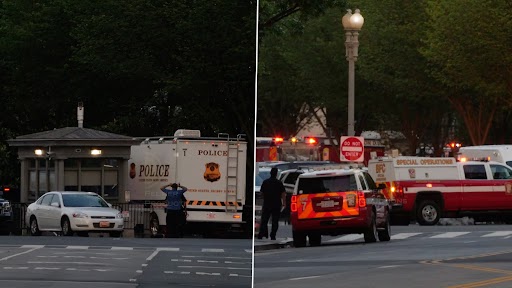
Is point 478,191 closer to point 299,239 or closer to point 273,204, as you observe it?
point 273,204

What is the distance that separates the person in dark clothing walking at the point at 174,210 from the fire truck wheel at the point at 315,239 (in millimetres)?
1550

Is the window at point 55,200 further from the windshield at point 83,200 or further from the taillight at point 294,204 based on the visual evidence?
the taillight at point 294,204

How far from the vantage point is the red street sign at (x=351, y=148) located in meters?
8.97

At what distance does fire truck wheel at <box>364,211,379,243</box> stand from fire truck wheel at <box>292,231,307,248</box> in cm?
→ 46

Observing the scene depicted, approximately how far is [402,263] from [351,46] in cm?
129

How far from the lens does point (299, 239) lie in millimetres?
10648

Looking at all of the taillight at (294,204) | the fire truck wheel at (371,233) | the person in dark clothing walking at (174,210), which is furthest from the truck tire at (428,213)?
the person in dark clothing walking at (174,210)

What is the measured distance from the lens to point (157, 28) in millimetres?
8289

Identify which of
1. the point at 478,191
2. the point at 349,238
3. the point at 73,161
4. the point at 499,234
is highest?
the point at 73,161

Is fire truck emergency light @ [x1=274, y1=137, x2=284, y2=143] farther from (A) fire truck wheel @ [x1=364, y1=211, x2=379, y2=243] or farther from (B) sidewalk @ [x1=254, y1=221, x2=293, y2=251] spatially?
(A) fire truck wheel @ [x1=364, y1=211, x2=379, y2=243]

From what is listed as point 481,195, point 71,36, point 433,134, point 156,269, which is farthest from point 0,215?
point 481,195

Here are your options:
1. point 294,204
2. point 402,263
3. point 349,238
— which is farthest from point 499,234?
point 349,238

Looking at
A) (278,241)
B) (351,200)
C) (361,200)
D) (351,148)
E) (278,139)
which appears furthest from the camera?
(361,200)

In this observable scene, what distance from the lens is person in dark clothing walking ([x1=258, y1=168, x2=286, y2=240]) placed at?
10203 millimetres
